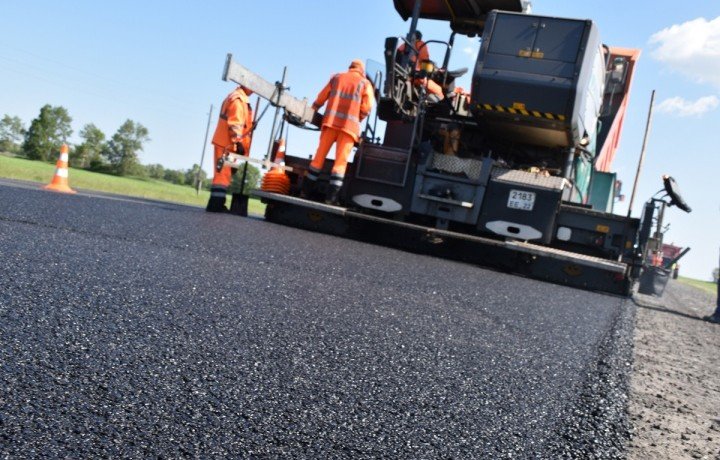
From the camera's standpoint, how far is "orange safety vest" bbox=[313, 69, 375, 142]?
6.85 m

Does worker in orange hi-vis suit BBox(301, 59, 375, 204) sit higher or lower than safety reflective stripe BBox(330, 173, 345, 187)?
higher

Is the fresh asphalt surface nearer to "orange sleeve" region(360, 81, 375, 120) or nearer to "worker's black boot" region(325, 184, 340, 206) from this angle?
"worker's black boot" region(325, 184, 340, 206)

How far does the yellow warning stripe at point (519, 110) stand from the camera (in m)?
6.07

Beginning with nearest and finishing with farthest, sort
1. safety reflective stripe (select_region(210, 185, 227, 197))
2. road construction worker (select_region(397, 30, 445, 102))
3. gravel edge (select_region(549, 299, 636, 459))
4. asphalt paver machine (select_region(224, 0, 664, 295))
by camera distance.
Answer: gravel edge (select_region(549, 299, 636, 459)) < asphalt paver machine (select_region(224, 0, 664, 295)) < road construction worker (select_region(397, 30, 445, 102)) < safety reflective stripe (select_region(210, 185, 227, 197))

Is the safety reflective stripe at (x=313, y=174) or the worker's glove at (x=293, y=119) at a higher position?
the worker's glove at (x=293, y=119)

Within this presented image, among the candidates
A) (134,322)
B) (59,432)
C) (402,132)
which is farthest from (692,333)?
(59,432)

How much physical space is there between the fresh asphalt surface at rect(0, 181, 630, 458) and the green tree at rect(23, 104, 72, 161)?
213 feet

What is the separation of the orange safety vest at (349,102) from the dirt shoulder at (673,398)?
3.49 meters

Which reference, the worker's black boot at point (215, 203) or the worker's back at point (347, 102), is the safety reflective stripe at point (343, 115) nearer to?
the worker's back at point (347, 102)

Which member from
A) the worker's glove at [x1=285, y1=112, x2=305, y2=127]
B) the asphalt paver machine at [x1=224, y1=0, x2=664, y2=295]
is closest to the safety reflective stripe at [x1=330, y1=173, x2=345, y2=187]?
the asphalt paver machine at [x1=224, y1=0, x2=664, y2=295]

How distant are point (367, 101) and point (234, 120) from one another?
1.51 meters

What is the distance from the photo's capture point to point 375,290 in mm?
3604

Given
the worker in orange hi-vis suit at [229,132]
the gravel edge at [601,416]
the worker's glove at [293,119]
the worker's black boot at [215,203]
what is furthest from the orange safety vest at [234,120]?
the gravel edge at [601,416]

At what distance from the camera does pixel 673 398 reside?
8.96ft
